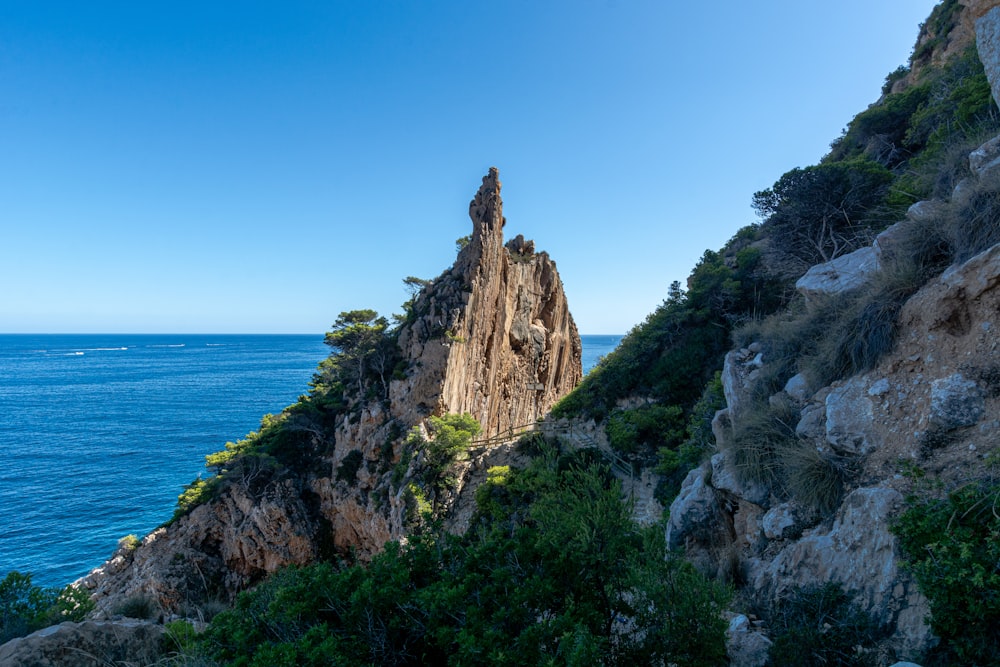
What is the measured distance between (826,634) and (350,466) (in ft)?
84.6

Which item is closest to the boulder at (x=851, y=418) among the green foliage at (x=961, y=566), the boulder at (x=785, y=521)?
the boulder at (x=785, y=521)

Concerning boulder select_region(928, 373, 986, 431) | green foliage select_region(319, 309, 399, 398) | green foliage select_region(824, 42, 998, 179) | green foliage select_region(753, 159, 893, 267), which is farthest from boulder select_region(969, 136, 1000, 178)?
green foliage select_region(319, 309, 399, 398)

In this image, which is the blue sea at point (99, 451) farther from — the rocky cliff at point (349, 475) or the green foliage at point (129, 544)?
the rocky cliff at point (349, 475)

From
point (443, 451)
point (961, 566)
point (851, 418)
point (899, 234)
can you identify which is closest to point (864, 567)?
point (961, 566)

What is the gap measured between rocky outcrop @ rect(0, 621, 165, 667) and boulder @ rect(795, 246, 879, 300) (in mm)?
14296

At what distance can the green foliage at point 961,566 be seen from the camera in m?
4.24

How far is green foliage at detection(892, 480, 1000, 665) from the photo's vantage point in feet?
13.9

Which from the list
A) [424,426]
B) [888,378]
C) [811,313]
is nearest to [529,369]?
[424,426]

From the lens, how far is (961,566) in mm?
4426

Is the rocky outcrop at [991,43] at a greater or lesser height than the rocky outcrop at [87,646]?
greater

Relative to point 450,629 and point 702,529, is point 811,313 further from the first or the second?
point 450,629

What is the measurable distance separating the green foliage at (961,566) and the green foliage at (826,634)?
630 millimetres

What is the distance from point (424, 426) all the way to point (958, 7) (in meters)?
37.2

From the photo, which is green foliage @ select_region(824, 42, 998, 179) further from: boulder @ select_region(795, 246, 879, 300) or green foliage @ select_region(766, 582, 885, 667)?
green foliage @ select_region(766, 582, 885, 667)
